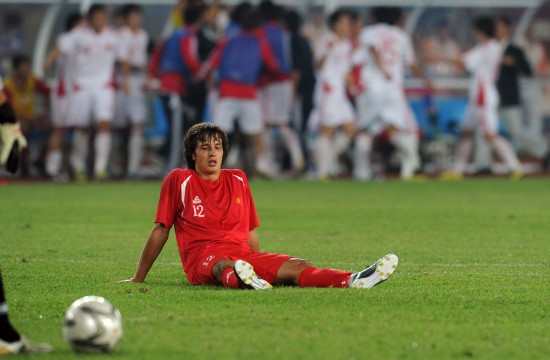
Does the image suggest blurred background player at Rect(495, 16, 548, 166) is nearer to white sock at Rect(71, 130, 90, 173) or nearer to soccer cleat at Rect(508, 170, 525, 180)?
soccer cleat at Rect(508, 170, 525, 180)

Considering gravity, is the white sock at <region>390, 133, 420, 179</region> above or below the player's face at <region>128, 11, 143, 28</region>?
below

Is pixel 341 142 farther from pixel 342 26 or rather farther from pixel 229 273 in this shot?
pixel 229 273

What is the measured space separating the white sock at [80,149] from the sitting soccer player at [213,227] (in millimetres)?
14137

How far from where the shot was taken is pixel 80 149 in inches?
895

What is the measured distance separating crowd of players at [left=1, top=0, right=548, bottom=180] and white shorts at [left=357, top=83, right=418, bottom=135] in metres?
0.02

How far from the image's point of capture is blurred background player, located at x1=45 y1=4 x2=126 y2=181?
22.0 meters

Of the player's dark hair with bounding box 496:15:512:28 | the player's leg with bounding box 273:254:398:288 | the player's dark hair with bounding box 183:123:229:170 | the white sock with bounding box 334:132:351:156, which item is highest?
the player's dark hair with bounding box 496:15:512:28

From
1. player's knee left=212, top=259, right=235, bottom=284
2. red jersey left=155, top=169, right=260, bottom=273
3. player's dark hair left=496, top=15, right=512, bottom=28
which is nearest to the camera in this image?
player's knee left=212, top=259, right=235, bottom=284

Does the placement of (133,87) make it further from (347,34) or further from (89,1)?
(347,34)

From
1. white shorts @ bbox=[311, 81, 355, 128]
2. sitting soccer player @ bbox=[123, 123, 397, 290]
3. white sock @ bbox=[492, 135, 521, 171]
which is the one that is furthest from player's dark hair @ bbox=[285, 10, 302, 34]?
sitting soccer player @ bbox=[123, 123, 397, 290]

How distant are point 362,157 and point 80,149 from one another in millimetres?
4593

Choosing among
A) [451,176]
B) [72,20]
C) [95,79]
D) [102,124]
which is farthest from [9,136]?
[451,176]

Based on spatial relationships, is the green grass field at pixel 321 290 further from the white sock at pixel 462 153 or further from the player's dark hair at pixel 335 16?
the white sock at pixel 462 153

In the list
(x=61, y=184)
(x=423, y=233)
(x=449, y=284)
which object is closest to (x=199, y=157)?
(x=449, y=284)
